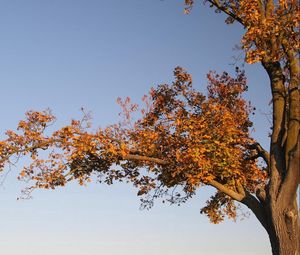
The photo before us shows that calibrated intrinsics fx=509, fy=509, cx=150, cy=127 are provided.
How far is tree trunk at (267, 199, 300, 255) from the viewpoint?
811 inches

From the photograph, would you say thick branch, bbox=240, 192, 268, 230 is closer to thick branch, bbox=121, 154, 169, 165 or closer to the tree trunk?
the tree trunk

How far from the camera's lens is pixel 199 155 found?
74.0 ft

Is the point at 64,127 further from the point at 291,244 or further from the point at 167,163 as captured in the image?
the point at 291,244

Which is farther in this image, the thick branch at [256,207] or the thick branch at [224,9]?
the thick branch at [224,9]

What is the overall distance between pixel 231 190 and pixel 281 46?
276 inches

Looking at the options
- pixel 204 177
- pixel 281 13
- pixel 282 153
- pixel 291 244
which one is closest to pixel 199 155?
pixel 204 177

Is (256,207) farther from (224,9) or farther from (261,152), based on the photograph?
(224,9)

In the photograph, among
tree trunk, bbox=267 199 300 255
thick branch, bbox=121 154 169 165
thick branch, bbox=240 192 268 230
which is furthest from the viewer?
thick branch, bbox=121 154 169 165

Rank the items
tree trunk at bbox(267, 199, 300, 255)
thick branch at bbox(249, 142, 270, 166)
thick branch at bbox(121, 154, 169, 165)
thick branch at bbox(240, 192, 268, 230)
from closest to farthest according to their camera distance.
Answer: tree trunk at bbox(267, 199, 300, 255), thick branch at bbox(240, 192, 268, 230), thick branch at bbox(121, 154, 169, 165), thick branch at bbox(249, 142, 270, 166)

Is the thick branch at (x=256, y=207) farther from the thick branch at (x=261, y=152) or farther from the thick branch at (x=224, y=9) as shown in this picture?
the thick branch at (x=224, y=9)

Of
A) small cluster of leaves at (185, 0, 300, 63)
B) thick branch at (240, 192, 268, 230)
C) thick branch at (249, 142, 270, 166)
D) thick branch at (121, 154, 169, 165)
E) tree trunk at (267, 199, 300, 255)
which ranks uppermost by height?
small cluster of leaves at (185, 0, 300, 63)

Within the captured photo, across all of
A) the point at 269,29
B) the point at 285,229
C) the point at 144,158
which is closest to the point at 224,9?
the point at 269,29

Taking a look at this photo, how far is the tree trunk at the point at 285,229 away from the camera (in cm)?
2061

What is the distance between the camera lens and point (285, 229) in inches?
821
